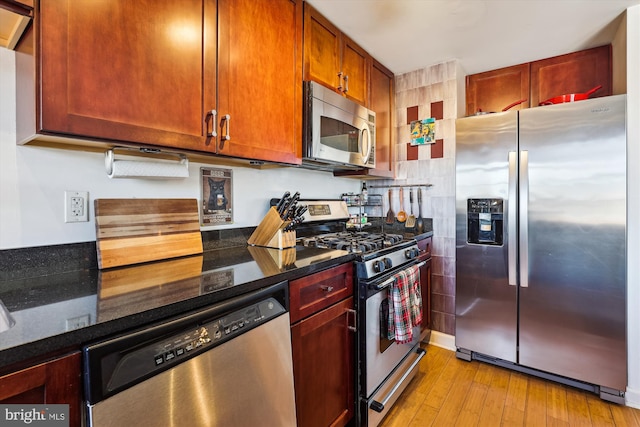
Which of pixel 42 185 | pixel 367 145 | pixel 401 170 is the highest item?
pixel 367 145

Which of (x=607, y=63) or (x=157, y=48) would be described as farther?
(x=607, y=63)

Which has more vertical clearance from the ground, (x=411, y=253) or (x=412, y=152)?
(x=412, y=152)

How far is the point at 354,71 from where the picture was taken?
2.18 metres

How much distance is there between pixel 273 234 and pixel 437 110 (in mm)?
1807

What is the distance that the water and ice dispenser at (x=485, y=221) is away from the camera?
217 cm

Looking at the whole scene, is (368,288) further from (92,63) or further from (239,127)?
(92,63)

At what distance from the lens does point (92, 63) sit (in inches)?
37.2

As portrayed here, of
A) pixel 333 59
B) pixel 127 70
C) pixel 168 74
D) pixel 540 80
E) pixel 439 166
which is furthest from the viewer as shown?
pixel 439 166

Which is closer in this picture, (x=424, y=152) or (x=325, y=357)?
(x=325, y=357)

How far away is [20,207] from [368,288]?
1.42 meters

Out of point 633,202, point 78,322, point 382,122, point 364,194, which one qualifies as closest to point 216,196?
point 78,322

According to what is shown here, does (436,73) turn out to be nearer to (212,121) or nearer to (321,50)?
(321,50)

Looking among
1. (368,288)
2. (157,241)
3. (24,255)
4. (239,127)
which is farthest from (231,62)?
(368,288)

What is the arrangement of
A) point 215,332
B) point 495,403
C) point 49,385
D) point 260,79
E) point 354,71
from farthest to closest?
point 354,71, point 495,403, point 260,79, point 215,332, point 49,385
